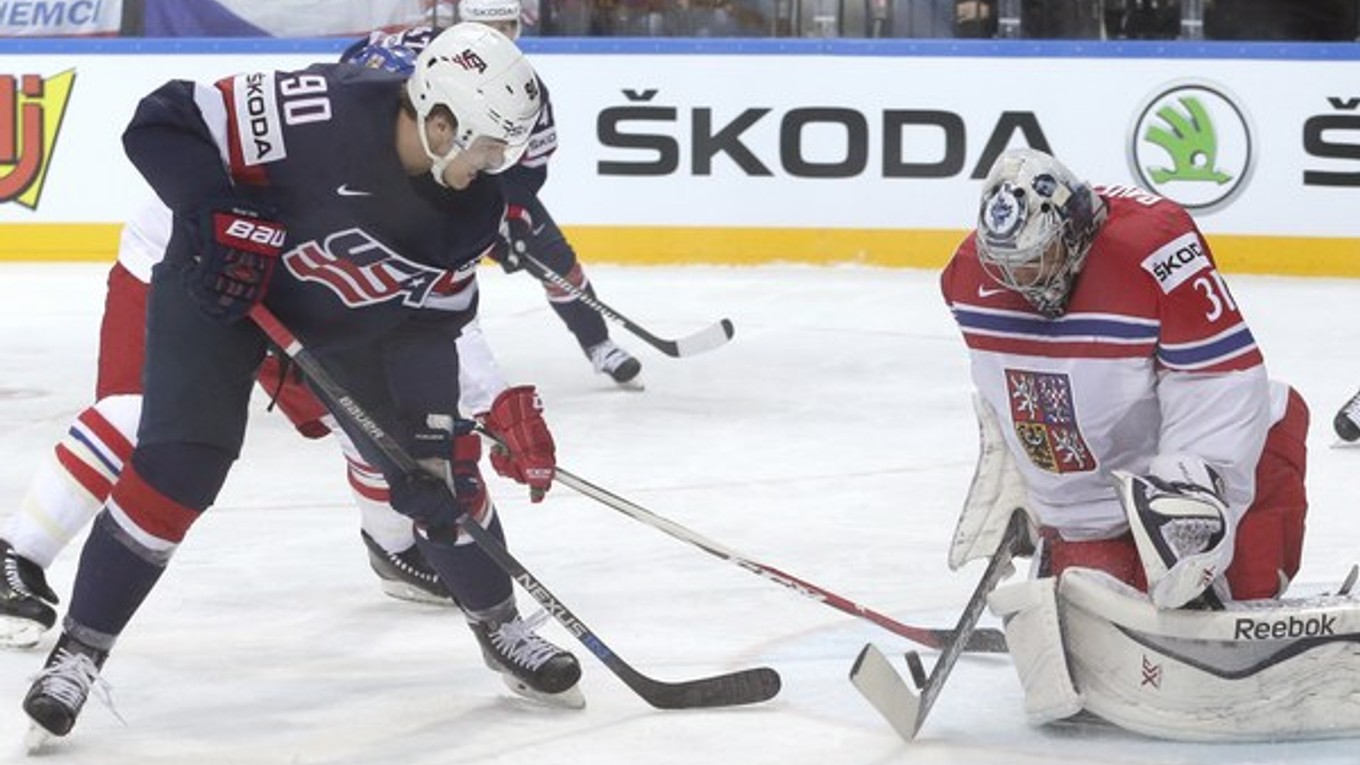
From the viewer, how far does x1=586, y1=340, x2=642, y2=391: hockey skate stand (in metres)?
6.03

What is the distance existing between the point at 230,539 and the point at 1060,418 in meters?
1.76

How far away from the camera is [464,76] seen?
9.96ft

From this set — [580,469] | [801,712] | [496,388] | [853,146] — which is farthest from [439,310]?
[853,146]

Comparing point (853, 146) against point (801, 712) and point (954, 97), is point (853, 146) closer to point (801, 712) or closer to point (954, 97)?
point (954, 97)

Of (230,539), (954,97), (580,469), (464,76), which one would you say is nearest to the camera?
(464,76)

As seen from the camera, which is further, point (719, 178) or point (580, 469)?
point (719, 178)

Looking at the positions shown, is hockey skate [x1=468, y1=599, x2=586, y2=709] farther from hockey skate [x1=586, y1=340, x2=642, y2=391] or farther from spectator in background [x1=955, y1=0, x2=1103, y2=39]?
spectator in background [x1=955, y1=0, x2=1103, y2=39]

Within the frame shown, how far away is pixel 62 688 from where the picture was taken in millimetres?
3074

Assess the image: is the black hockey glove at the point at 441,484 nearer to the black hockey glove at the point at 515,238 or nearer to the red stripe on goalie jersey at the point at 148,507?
the red stripe on goalie jersey at the point at 148,507

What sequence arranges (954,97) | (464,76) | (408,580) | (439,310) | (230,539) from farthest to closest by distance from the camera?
(954,97)
(230,539)
(408,580)
(439,310)
(464,76)

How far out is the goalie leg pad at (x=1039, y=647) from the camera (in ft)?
10.1

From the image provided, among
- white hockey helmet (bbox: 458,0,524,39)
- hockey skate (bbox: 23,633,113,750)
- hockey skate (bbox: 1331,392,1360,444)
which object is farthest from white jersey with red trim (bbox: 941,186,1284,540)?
white hockey helmet (bbox: 458,0,524,39)

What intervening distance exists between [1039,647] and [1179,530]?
0.23 meters

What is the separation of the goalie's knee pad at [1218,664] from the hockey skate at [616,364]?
9.77 ft
